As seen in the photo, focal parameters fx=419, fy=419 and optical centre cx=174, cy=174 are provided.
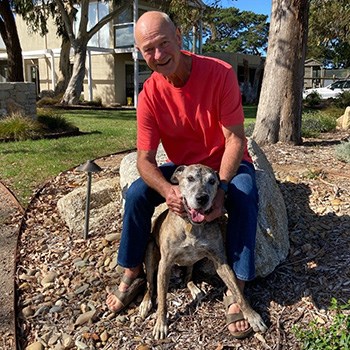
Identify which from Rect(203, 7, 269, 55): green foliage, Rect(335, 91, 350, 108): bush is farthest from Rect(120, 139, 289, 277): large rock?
Rect(203, 7, 269, 55): green foliage

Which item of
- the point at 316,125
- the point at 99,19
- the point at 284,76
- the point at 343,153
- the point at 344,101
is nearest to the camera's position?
the point at 343,153

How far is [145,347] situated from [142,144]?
130 cm

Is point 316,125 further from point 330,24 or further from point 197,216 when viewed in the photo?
point 330,24

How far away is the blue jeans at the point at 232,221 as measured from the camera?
8.61 ft

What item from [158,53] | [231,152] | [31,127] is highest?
[158,53]

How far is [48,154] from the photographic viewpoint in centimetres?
753

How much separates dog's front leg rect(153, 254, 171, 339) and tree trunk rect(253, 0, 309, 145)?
426cm

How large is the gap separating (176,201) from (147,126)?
648 millimetres

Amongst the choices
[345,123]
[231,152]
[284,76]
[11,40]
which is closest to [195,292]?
[231,152]

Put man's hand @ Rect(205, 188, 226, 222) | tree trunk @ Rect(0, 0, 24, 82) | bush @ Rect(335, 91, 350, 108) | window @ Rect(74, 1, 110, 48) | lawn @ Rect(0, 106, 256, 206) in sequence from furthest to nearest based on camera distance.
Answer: window @ Rect(74, 1, 110, 48), bush @ Rect(335, 91, 350, 108), tree trunk @ Rect(0, 0, 24, 82), lawn @ Rect(0, 106, 256, 206), man's hand @ Rect(205, 188, 226, 222)

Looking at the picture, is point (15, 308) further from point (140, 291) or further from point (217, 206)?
point (217, 206)

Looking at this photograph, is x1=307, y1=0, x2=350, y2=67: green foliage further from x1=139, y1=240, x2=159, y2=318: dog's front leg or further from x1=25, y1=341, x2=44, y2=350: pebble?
x1=25, y1=341, x2=44, y2=350: pebble

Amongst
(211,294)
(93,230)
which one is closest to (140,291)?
(211,294)

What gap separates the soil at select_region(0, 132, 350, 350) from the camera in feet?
8.47
